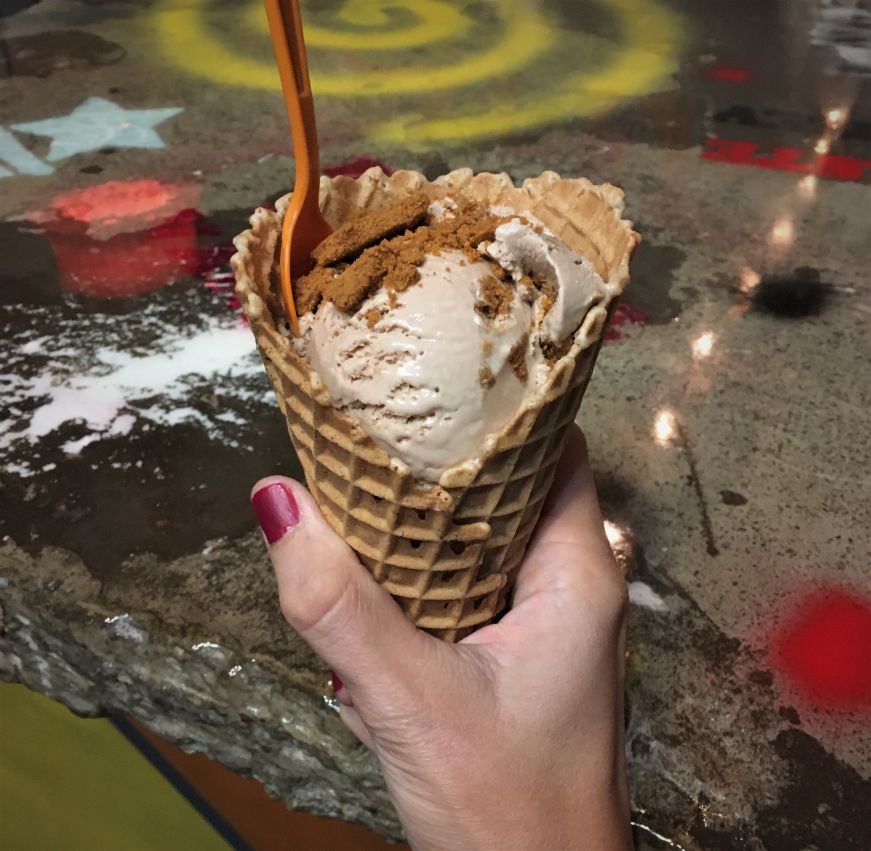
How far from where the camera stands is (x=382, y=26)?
379 cm

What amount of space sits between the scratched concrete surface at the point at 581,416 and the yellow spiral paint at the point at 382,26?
2.1 inches

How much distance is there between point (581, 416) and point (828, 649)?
2.38ft

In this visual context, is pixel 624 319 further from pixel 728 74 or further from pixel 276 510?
pixel 728 74

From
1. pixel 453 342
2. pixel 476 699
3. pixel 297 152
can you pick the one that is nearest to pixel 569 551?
pixel 476 699

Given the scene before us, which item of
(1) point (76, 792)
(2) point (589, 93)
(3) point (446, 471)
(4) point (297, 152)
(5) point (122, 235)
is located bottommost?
(1) point (76, 792)

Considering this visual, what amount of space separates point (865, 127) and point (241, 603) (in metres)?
3.01

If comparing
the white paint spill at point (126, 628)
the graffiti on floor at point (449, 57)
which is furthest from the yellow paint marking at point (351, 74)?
the white paint spill at point (126, 628)

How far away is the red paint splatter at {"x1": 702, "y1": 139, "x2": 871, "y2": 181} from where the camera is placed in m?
2.79

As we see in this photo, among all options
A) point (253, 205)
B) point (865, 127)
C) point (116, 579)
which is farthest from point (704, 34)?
point (116, 579)

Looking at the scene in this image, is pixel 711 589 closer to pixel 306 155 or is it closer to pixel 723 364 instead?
pixel 723 364

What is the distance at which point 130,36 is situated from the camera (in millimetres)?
3600

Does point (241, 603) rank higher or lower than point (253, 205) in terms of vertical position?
lower

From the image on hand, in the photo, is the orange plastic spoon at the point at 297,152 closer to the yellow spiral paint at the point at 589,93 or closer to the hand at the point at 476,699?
the hand at the point at 476,699

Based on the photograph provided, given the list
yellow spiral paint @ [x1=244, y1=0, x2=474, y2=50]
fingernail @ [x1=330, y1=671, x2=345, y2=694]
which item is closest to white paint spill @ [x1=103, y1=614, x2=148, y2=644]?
fingernail @ [x1=330, y1=671, x2=345, y2=694]
